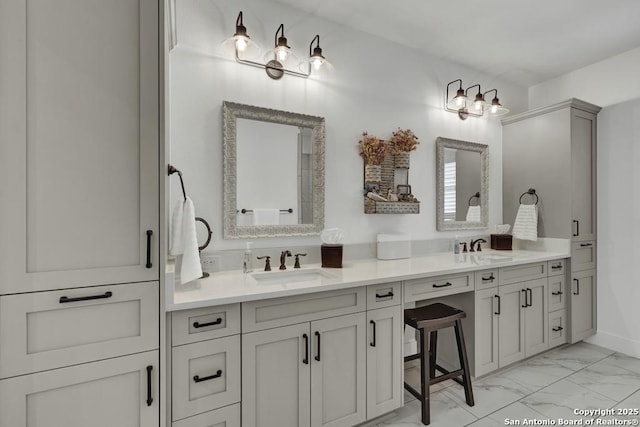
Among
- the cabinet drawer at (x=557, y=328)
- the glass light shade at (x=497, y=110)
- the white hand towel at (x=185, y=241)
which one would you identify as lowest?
the cabinet drawer at (x=557, y=328)

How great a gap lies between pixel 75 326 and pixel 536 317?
3112 mm

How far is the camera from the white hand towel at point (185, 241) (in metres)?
1.52

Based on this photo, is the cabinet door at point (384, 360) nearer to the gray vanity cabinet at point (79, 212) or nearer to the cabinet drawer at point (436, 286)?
the cabinet drawer at point (436, 286)

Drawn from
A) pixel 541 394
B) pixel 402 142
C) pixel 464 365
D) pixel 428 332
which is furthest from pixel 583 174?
pixel 428 332

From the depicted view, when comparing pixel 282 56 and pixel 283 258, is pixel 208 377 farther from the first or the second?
pixel 282 56

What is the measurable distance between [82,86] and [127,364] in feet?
3.47

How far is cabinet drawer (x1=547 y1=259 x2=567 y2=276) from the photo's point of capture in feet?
9.04

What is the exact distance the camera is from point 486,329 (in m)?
2.34

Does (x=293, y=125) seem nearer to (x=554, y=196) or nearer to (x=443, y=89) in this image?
(x=443, y=89)

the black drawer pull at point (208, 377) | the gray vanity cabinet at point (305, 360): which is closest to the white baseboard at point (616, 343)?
the gray vanity cabinet at point (305, 360)

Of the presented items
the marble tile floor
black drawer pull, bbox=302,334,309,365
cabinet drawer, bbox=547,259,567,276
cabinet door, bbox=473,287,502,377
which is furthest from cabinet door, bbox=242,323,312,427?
cabinet drawer, bbox=547,259,567,276

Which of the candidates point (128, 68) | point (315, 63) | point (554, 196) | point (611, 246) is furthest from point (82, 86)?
point (611, 246)

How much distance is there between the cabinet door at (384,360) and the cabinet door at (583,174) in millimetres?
2140

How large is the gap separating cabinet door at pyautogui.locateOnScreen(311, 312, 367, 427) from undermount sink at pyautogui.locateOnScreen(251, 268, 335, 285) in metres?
0.31
